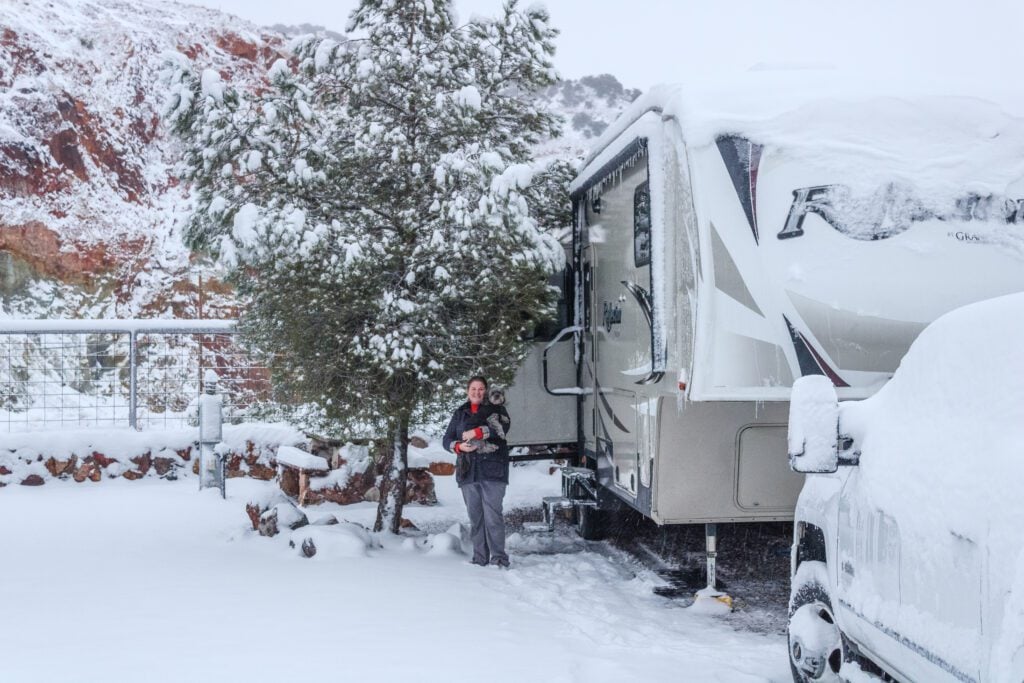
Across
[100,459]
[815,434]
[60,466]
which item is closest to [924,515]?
[815,434]

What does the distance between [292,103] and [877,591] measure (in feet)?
17.5

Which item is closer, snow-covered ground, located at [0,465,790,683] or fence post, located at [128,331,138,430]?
snow-covered ground, located at [0,465,790,683]

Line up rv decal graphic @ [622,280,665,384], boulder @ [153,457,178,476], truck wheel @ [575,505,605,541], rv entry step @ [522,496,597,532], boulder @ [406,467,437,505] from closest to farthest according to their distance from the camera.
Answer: rv decal graphic @ [622,280,665,384], rv entry step @ [522,496,597,532], truck wheel @ [575,505,605,541], boulder @ [406,467,437,505], boulder @ [153,457,178,476]

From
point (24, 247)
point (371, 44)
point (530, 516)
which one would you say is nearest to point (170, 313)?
point (24, 247)

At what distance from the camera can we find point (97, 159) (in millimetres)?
25156

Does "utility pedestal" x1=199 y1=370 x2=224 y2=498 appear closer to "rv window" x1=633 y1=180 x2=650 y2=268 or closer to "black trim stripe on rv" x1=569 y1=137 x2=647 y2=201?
"black trim stripe on rv" x1=569 y1=137 x2=647 y2=201

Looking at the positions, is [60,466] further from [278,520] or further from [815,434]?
[815,434]

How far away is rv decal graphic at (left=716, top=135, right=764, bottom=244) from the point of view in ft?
17.5

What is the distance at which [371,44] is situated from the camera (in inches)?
294

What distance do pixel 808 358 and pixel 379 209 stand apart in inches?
136

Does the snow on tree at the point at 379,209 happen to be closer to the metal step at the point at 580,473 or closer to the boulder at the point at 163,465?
the metal step at the point at 580,473

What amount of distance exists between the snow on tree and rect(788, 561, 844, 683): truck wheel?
11.5ft

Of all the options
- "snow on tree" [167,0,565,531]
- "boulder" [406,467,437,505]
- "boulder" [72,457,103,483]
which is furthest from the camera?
"boulder" [72,457,103,483]

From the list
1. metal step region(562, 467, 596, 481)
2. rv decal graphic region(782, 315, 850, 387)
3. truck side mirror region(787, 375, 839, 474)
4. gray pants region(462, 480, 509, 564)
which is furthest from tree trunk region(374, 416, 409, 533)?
truck side mirror region(787, 375, 839, 474)
